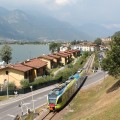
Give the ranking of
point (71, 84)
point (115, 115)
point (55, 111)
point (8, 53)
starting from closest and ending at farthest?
point (115, 115), point (55, 111), point (71, 84), point (8, 53)

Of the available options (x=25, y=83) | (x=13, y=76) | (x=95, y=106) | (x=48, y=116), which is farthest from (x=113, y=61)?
(x=13, y=76)

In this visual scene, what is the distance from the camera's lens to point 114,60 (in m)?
50.9

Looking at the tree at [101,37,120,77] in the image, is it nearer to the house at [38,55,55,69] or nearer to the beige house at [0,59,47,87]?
the beige house at [0,59,47,87]

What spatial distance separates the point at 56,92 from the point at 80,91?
20.1 metres

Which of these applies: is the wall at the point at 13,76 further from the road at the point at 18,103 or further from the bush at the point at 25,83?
the road at the point at 18,103

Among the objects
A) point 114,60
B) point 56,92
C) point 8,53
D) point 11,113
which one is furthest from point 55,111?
point 8,53

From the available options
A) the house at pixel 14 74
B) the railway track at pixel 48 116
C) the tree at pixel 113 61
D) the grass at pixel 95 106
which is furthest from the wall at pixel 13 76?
the railway track at pixel 48 116

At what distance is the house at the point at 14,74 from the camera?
78.9m

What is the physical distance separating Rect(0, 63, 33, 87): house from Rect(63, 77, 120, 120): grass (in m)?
18.9

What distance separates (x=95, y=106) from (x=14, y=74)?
40.6 metres

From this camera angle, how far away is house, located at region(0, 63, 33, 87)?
3108 inches

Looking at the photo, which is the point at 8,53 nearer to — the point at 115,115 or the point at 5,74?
the point at 5,74

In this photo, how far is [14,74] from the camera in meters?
79.9

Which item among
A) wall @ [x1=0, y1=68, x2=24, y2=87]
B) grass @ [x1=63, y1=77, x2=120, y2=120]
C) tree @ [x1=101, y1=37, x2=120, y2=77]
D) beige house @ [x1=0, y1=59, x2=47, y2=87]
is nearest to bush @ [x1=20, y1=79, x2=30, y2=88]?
beige house @ [x1=0, y1=59, x2=47, y2=87]
